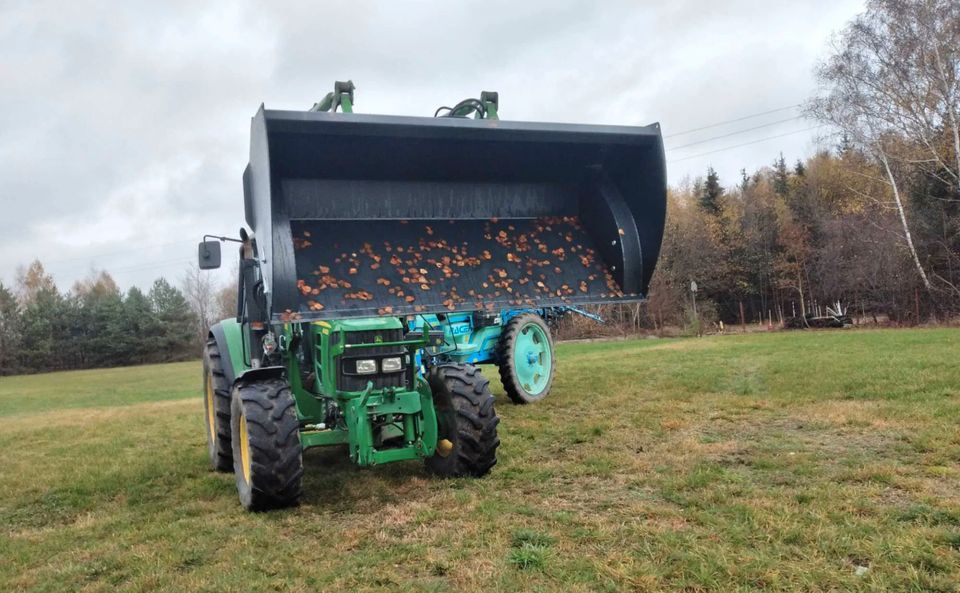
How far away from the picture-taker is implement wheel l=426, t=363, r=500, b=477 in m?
4.70

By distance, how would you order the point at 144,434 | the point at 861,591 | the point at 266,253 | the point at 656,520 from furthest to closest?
the point at 144,434, the point at 266,253, the point at 656,520, the point at 861,591

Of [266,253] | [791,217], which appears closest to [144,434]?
[266,253]

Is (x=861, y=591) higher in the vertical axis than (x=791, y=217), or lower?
lower

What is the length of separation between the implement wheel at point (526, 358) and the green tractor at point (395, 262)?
1742 millimetres

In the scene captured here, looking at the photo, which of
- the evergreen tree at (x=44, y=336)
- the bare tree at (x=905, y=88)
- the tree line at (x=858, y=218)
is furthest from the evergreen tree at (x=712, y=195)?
the evergreen tree at (x=44, y=336)

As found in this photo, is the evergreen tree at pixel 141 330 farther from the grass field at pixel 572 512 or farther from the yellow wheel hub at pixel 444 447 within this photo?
the yellow wheel hub at pixel 444 447

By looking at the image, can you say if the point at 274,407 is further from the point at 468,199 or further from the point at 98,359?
the point at 98,359

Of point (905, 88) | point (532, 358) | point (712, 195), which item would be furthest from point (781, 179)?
point (532, 358)

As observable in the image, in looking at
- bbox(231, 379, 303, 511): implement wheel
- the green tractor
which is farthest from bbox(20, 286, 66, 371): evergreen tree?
bbox(231, 379, 303, 511): implement wheel

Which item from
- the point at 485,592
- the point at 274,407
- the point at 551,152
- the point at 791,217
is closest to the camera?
the point at 485,592

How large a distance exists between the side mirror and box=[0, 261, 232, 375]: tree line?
4453 cm

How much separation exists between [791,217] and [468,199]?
3614 centimetres

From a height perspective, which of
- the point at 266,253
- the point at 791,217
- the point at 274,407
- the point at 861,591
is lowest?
the point at 861,591

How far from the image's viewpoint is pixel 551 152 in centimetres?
614
